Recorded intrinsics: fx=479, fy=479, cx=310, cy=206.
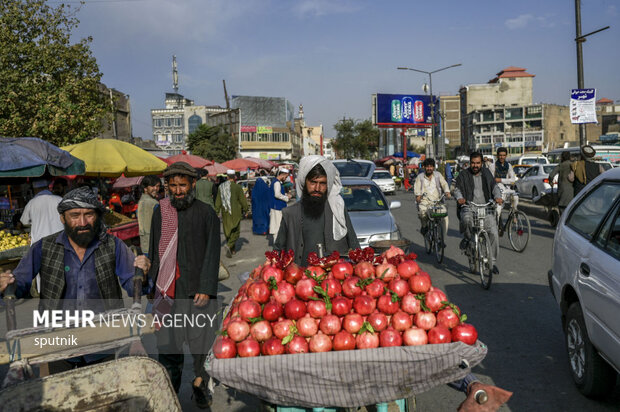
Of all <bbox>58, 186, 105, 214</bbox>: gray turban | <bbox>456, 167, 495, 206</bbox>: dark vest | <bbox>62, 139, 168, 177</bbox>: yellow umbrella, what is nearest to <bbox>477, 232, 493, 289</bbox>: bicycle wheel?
<bbox>456, 167, 495, 206</bbox>: dark vest

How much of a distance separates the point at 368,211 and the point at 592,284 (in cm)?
557

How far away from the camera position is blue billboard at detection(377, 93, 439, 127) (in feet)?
191

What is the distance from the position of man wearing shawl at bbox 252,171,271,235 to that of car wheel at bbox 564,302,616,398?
34.6 feet

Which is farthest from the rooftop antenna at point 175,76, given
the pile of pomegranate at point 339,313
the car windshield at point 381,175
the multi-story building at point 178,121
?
the pile of pomegranate at point 339,313

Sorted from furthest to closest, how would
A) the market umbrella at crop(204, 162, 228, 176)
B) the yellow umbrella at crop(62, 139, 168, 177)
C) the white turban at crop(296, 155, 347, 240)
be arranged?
the market umbrella at crop(204, 162, 228, 176), the yellow umbrella at crop(62, 139, 168, 177), the white turban at crop(296, 155, 347, 240)

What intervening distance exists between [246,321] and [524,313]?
4485 mm

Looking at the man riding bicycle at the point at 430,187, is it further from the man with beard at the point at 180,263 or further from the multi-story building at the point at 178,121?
the multi-story building at the point at 178,121

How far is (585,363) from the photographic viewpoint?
143 inches

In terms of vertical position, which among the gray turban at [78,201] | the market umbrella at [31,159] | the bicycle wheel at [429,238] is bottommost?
the bicycle wheel at [429,238]

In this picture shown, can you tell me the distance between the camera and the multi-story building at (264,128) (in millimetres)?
94688

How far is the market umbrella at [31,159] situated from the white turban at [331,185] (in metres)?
5.69

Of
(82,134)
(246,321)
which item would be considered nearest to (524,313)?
(246,321)

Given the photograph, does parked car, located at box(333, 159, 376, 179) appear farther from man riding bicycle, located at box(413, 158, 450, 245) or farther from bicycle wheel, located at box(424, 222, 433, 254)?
man riding bicycle, located at box(413, 158, 450, 245)

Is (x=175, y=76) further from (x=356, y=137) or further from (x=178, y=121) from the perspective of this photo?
(x=356, y=137)
